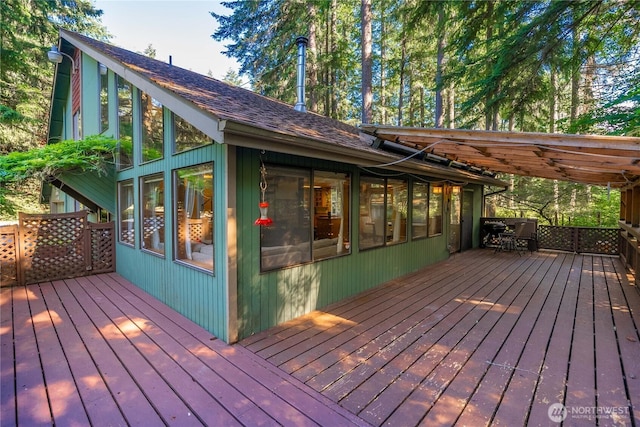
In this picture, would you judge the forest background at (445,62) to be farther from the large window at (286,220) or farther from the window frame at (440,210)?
the large window at (286,220)

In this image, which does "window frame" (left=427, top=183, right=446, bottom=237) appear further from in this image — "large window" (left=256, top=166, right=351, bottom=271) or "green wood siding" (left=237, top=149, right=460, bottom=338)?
"large window" (left=256, top=166, right=351, bottom=271)

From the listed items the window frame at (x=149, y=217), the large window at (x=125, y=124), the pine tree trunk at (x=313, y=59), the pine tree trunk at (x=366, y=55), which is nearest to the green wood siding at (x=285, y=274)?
the window frame at (x=149, y=217)

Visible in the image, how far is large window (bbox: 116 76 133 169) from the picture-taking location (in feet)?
16.9

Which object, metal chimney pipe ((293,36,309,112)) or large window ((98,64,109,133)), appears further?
metal chimney pipe ((293,36,309,112))

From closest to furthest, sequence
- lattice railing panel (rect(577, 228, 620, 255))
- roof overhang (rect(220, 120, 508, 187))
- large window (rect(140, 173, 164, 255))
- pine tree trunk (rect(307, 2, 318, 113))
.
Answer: roof overhang (rect(220, 120, 508, 187))
large window (rect(140, 173, 164, 255))
lattice railing panel (rect(577, 228, 620, 255))
pine tree trunk (rect(307, 2, 318, 113))

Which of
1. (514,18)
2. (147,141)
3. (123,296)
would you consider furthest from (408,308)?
(514,18)

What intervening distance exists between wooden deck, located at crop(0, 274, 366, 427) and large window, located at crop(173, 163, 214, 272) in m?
0.81

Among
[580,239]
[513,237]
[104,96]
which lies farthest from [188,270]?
[580,239]

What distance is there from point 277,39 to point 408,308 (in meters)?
9.85

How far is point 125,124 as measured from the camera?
5344 millimetres

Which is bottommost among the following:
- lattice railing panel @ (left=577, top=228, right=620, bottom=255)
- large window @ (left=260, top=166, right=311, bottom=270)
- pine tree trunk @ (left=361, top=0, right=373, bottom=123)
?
lattice railing panel @ (left=577, top=228, right=620, bottom=255)

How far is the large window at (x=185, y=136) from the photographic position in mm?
3357

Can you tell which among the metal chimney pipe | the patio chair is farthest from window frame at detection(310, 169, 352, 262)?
the patio chair

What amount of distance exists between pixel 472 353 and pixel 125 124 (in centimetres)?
626
